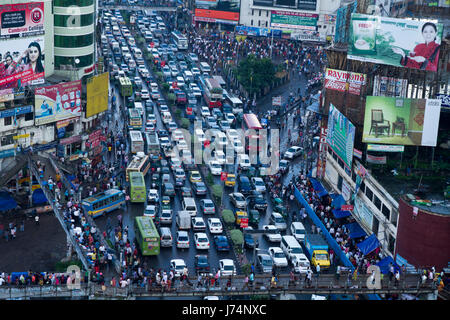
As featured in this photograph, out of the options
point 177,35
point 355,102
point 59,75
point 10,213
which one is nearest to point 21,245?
point 10,213

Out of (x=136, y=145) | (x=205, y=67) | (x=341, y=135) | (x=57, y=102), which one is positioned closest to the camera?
(x=341, y=135)

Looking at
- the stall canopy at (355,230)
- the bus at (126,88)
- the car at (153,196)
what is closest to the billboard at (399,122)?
the stall canopy at (355,230)

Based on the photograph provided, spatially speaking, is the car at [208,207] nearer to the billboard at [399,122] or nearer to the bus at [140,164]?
the bus at [140,164]

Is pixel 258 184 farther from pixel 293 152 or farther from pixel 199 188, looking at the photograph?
pixel 293 152

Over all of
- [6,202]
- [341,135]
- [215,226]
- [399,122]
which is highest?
[399,122]

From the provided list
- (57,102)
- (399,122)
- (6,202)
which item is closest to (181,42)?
(57,102)
